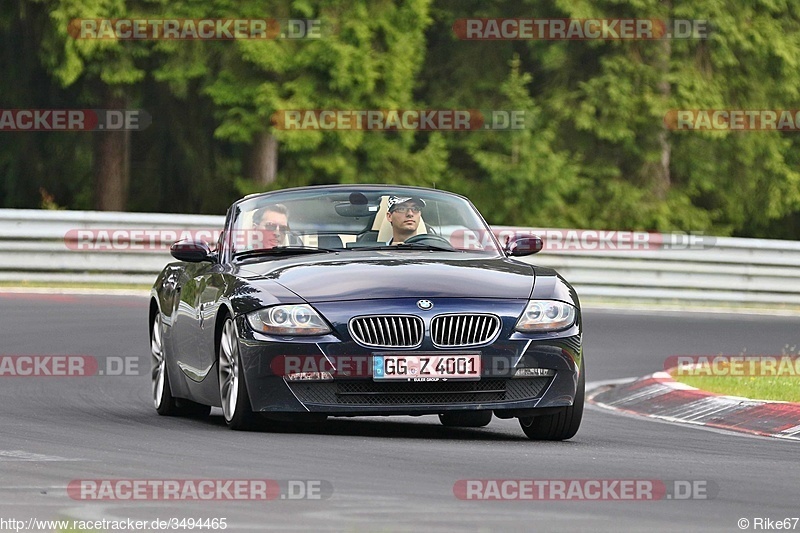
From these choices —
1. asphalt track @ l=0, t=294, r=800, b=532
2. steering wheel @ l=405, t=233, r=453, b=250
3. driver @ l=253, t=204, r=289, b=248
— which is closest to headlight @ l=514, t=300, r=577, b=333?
asphalt track @ l=0, t=294, r=800, b=532

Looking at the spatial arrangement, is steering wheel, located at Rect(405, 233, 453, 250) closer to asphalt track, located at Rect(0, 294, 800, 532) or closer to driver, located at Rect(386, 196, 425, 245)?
driver, located at Rect(386, 196, 425, 245)

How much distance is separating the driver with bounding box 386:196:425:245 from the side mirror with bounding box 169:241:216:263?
120 cm

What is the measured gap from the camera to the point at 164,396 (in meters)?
12.3

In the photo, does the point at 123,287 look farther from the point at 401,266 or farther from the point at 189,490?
the point at 189,490

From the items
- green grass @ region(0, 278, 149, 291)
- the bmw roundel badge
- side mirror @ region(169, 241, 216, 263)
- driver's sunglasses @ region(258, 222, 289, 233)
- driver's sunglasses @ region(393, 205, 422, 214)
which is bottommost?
green grass @ region(0, 278, 149, 291)

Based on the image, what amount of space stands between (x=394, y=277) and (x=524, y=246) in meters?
1.58

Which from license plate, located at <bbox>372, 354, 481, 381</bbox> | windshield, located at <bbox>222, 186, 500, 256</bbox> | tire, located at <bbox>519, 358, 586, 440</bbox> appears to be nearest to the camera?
license plate, located at <bbox>372, 354, 481, 381</bbox>

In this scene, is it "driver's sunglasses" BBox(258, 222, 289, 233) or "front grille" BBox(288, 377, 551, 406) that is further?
"driver's sunglasses" BBox(258, 222, 289, 233)

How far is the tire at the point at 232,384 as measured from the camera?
10219 millimetres

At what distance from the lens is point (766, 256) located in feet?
83.4

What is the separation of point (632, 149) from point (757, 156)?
3.44 meters

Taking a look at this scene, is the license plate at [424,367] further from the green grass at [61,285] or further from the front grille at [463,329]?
the green grass at [61,285]

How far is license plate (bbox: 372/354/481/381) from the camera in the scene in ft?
32.5

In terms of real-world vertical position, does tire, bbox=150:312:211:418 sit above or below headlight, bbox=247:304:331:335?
below
